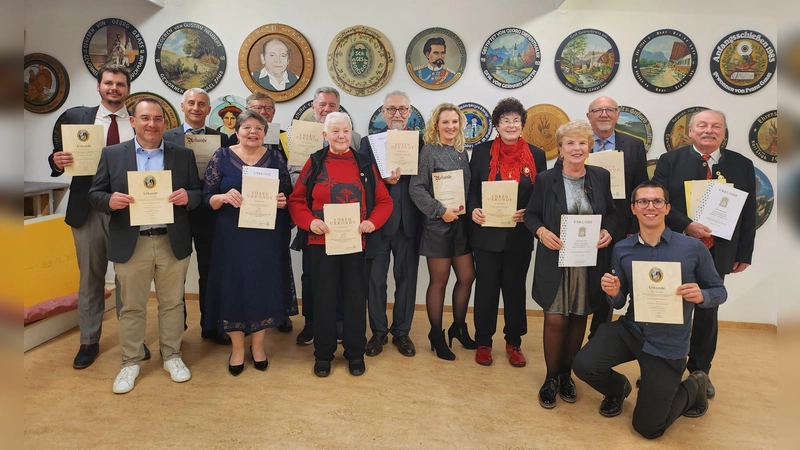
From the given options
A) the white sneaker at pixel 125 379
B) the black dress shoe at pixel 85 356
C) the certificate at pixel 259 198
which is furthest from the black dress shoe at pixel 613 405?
the black dress shoe at pixel 85 356

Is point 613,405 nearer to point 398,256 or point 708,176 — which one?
point 708,176

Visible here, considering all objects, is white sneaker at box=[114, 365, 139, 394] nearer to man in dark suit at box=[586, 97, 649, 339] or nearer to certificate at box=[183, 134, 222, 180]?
certificate at box=[183, 134, 222, 180]

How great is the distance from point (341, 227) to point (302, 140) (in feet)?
2.56

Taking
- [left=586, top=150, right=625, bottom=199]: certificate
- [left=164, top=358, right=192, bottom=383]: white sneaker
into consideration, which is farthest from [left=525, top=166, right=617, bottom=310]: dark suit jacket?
[left=164, top=358, right=192, bottom=383]: white sneaker

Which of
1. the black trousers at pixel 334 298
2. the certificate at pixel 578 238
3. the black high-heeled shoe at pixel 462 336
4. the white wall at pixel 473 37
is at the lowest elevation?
the black high-heeled shoe at pixel 462 336

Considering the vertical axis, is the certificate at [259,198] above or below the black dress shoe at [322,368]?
above

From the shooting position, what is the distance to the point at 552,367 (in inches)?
110

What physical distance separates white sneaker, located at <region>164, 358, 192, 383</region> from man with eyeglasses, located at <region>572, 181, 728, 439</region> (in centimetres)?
240

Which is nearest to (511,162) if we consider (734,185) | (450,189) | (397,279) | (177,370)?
(450,189)

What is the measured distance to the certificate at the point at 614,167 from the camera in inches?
116

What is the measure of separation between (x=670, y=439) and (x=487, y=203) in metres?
1.65

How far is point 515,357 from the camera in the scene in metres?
3.28

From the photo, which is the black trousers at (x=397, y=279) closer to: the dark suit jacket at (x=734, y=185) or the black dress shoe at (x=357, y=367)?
the black dress shoe at (x=357, y=367)

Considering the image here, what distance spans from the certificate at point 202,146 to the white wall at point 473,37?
1388 mm
